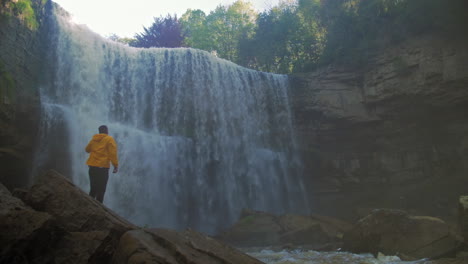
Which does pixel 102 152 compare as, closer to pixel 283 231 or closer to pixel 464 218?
pixel 283 231

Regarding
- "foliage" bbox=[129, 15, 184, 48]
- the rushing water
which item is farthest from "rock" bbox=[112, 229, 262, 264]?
"foliage" bbox=[129, 15, 184, 48]

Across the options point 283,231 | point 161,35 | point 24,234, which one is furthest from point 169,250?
point 161,35

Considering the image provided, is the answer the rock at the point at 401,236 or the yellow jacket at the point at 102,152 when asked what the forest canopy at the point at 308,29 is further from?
the yellow jacket at the point at 102,152

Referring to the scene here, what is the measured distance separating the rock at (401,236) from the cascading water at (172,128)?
7.25 metres

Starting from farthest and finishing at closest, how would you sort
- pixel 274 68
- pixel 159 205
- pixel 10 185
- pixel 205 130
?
pixel 274 68 → pixel 205 130 → pixel 159 205 → pixel 10 185

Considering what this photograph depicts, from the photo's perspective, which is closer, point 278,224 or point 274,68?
point 278,224

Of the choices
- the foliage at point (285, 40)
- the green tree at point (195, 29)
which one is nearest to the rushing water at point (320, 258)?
the foliage at point (285, 40)

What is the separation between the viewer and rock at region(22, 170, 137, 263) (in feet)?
13.3

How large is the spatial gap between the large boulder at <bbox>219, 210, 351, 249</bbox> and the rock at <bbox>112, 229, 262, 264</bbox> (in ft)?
20.2

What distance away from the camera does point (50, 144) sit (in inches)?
460

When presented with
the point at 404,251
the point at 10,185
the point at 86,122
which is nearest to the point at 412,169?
the point at 404,251

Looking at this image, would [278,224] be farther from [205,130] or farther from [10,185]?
[10,185]

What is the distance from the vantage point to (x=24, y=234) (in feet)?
11.9

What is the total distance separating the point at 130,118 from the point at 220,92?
4552 millimetres
